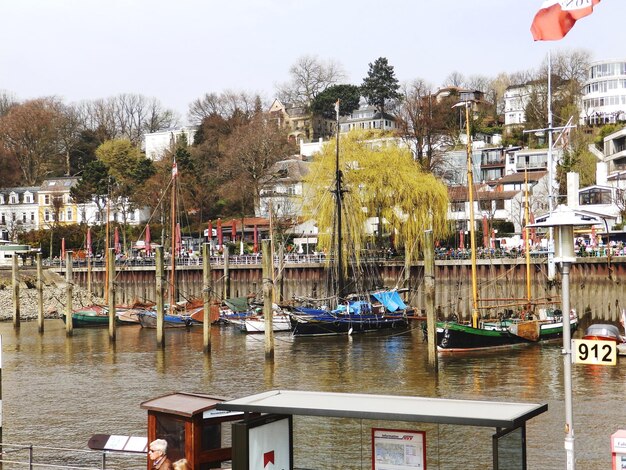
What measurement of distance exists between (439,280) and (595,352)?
167 feet

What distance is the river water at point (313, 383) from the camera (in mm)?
17906

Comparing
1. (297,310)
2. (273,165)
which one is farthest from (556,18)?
(273,165)

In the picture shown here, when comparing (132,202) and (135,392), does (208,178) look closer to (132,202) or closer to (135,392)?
(132,202)

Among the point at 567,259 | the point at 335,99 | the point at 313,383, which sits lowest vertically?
the point at 313,383

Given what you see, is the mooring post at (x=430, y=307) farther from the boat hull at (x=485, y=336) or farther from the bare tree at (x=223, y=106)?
the bare tree at (x=223, y=106)

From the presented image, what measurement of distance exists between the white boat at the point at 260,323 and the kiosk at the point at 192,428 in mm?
40659

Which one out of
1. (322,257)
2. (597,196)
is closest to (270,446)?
(322,257)

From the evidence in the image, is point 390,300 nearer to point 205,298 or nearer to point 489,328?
point 489,328

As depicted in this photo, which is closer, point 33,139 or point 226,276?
point 226,276

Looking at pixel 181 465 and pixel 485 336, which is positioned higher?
pixel 181 465

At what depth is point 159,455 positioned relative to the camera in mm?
16844

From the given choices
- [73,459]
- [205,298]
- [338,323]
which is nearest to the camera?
[73,459]

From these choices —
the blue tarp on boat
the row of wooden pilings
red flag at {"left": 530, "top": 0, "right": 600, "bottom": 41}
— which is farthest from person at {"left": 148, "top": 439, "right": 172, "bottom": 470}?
the blue tarp on boat

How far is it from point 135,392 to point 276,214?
62342 mm
